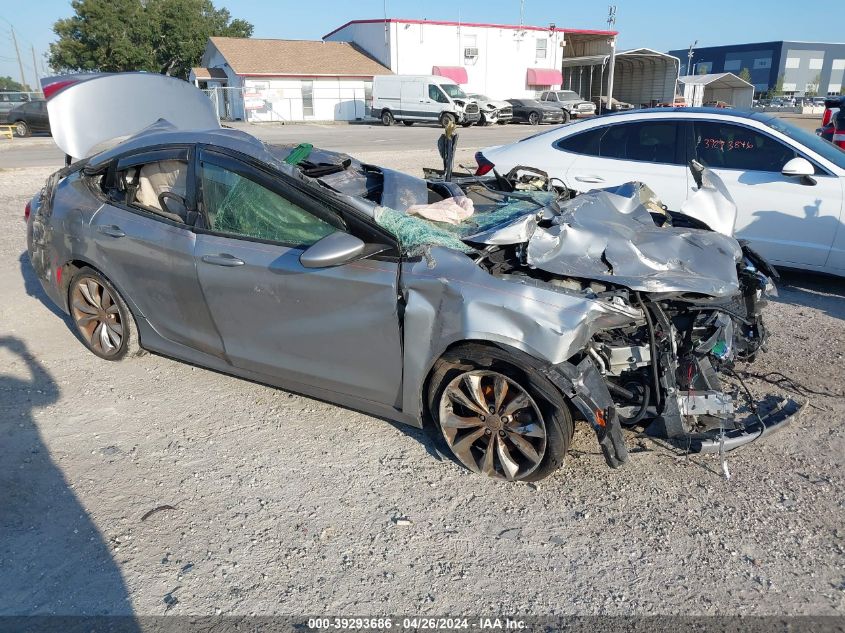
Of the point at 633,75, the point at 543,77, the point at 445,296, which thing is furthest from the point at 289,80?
the point at 445,296

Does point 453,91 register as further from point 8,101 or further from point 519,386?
point 519,386

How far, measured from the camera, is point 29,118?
27859mm

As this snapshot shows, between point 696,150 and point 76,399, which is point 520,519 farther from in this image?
point 696,150

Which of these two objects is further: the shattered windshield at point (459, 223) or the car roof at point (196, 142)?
the car roof at point (196, 142)

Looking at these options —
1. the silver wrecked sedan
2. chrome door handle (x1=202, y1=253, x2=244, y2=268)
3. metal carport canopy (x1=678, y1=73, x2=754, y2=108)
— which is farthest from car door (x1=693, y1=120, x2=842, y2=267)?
metal carport canopy (x1=678, y1=73, x2=754, y2=108)

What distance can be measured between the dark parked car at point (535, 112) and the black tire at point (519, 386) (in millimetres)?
32611

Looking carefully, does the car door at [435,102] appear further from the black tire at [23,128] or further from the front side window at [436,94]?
the black tire at [23,128]

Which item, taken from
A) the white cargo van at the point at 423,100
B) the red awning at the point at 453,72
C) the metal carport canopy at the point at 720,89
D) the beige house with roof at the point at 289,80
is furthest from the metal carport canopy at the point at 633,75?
the white cargo van at the point at 423,100

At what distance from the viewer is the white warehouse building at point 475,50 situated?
4384cm

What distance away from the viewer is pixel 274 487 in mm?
3410

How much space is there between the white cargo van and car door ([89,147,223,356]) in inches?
1089

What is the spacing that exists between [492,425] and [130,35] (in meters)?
57.8

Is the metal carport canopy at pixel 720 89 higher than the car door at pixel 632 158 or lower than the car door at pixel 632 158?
lower

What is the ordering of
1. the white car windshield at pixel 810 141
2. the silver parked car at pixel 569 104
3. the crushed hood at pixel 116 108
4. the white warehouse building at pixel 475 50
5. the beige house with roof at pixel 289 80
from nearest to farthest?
the crushed hood at pixel 116 108
the white car windshield at pixel 810 141
the silver parked car at pixel 569 104
the beige house with roof at pixel 289 80
the white warehouse building at pixel 475 50
